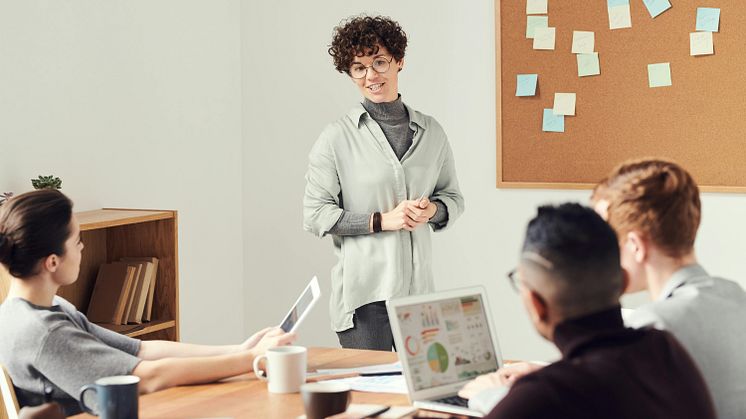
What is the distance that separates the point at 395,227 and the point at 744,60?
1.81m

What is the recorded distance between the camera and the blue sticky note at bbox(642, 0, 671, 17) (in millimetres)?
4059

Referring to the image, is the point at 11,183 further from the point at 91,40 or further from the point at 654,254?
the point at 654,254

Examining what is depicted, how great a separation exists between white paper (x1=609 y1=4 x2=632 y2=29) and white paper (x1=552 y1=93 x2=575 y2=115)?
36 centimetres

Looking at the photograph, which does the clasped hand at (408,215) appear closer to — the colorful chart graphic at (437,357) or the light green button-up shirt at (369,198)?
the light green button-up shirt at (369,198)

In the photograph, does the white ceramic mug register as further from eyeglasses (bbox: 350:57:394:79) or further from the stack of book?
the stack of book

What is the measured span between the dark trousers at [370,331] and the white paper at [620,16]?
71.3 inches

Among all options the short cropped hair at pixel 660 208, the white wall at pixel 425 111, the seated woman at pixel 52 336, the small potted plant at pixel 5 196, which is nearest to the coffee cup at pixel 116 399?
the seated woman at pixel 52 336

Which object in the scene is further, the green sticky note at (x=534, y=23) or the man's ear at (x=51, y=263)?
the green sticky note at (x=534, y=23)

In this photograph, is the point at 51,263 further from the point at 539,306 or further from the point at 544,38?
the point at 544,38

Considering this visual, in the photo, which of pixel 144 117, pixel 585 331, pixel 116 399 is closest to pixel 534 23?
pixel 144 117

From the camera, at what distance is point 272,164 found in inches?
197

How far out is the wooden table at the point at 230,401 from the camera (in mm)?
1991

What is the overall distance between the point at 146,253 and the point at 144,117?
2.66 ft

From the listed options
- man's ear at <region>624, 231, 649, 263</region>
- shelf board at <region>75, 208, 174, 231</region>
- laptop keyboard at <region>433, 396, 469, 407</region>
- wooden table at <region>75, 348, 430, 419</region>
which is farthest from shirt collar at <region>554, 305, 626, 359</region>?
shelf board at <region>75, 208, 174, 231</region>
